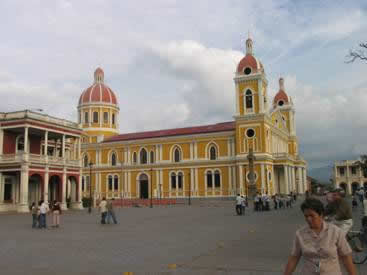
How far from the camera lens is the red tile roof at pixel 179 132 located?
57125 millimetres

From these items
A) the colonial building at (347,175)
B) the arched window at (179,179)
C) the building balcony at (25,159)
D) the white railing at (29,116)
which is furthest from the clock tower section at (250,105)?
the colonial building at (347,175)

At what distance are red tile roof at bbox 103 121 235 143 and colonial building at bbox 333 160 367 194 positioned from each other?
42.3 metres

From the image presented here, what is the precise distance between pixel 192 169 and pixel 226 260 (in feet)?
158

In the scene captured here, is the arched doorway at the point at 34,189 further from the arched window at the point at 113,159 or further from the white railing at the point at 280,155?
the white railing at the point at 280,155

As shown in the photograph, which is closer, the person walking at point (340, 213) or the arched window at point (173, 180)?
the person walking at point (340, 213)

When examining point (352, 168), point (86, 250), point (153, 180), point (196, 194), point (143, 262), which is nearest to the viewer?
point (143, 262)

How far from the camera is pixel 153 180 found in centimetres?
6025

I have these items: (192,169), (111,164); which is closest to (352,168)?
(192,169)

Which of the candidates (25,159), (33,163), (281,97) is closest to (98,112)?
(281,97)

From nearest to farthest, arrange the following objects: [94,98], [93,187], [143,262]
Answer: [143,262] → [93,187] → [94,98]

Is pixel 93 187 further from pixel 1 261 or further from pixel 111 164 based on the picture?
pixel 1 261

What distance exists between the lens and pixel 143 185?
61.2 metres

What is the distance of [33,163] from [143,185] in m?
26.6

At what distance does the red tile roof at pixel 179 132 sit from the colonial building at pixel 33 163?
1918 cm
